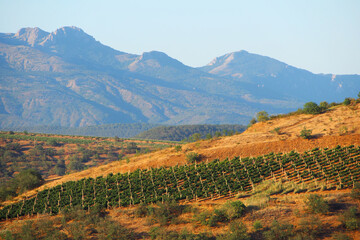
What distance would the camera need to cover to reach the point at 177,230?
2988cm

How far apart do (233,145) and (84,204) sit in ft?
73.5

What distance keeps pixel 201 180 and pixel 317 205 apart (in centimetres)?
1562

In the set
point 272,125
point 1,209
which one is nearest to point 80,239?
point 1,209

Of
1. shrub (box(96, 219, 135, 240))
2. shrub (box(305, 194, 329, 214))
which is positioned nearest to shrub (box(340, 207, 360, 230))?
shrub (box(305, 194, 329, 214))

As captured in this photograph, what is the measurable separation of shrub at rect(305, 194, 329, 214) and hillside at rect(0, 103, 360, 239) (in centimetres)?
8

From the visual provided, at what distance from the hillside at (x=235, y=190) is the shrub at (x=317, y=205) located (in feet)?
0.26

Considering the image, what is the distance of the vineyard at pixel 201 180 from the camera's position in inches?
1490

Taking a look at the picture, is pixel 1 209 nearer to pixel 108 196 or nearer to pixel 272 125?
pixel 108 196

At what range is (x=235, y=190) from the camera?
37.9 meters

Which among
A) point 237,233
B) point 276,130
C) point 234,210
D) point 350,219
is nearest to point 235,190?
point 234,210

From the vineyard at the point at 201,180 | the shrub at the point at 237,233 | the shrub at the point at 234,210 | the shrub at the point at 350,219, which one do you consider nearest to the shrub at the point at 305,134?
the vineyard at the point at 201,180

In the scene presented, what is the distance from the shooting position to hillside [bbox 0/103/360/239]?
93.6 feet

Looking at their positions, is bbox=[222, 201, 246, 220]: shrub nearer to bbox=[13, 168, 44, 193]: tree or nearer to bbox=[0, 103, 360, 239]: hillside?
bbox=[0, 103, 360, 239]: hillside

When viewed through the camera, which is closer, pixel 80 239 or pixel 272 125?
pixel 80 239
